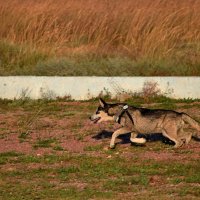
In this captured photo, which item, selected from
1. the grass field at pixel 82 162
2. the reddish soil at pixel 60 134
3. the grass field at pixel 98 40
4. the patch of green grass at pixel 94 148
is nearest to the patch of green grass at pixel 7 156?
the grass field at pixel 82 162

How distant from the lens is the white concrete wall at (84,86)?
14352 mm

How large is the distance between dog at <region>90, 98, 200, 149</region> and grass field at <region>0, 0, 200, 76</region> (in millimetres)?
4665

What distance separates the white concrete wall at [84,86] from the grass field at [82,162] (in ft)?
2.45

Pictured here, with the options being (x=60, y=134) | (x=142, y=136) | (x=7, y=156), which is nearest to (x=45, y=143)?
(x=60, y=134)

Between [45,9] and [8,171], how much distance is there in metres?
9.69

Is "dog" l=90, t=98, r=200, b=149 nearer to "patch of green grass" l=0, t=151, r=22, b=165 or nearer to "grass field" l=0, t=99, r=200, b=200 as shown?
"grass field" l=0, t=99, r=200, b=200

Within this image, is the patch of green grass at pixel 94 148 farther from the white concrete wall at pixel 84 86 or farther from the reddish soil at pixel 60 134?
the white concrete wall at pixel 84 86

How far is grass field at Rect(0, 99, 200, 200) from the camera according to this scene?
26.2 ft

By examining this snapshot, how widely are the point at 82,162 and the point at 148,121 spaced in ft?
4.59

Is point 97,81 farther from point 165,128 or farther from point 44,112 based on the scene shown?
point 165,128

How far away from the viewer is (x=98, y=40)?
17.1 metres

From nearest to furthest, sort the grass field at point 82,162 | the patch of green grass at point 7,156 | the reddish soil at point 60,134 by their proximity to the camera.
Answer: the grass field at point 82,162
the patch of green grass at point 7,156
the reddish soil at point 60,134

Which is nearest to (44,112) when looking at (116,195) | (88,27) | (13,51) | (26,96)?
(26,96)

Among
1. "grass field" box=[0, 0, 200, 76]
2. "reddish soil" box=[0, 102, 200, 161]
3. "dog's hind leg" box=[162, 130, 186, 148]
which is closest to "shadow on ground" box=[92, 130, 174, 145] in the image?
"reddish soil" box=[0, 102, 200, 161]
